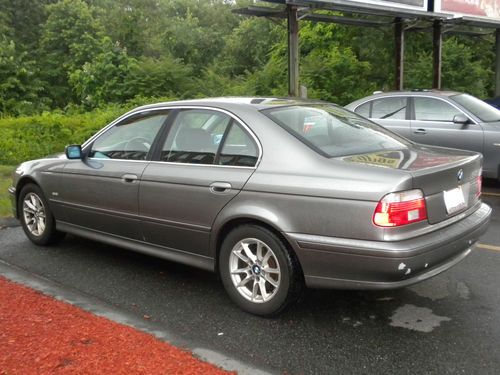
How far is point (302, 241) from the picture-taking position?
3.64 metres

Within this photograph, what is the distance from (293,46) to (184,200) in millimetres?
9017

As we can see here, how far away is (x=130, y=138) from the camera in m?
5.00

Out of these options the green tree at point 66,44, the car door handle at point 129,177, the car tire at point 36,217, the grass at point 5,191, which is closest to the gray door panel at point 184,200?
the car door handle at point 129,177

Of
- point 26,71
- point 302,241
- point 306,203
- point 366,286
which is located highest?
point 26,71

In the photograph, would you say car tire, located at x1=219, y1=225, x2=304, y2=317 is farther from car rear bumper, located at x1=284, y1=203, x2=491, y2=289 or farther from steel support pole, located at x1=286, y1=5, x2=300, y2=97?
steel support pole, located at x1=286, y1=5, x2=300, y2=97

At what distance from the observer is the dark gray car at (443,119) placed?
27.1 ft

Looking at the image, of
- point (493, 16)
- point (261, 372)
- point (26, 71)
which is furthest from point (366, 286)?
point (26, 71)

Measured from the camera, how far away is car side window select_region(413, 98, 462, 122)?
342 inches

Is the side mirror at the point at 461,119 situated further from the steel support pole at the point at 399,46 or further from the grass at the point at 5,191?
the steel support pole at the point at 399,46

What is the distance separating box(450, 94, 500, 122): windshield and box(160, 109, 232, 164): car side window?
5509 millimetres

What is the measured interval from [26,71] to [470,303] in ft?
71.5

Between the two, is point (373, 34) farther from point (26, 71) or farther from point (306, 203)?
point (306, 203)

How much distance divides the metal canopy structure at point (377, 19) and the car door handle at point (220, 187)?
7.95 meters

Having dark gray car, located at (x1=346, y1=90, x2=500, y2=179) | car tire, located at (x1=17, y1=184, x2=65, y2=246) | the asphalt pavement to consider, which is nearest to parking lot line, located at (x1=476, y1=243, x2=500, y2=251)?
the asphalt pavement
